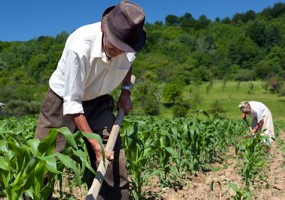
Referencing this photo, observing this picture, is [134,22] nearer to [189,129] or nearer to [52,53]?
[189,129]

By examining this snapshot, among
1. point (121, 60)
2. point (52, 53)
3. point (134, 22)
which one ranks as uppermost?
point (52, 53)

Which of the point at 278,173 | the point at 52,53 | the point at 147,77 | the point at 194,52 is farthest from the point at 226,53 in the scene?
the point at 278,173

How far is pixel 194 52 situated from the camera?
3509 inches

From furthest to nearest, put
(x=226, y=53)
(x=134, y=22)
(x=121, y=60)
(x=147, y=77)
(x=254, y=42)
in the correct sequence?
1. (x=254, y=42)
2. (x=226, y=53)
3. (x=147, y=77)
4. (x=121, y=60)
5. (x=134, y=22)

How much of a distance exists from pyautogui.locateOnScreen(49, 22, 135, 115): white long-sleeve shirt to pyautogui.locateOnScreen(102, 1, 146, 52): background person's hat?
125 mm

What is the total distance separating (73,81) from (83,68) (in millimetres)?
118

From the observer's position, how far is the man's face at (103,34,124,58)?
108 inches

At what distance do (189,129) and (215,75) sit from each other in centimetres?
7534

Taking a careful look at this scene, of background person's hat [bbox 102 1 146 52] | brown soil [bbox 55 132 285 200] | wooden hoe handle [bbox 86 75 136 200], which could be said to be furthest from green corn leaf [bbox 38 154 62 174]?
brown soil [bbox 55 132 285 200]

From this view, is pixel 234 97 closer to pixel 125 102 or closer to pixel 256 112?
pixel 256 112

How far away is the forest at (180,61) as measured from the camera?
58688 millimetres

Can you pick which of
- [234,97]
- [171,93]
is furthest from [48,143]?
[171,93]

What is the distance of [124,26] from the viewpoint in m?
2.70

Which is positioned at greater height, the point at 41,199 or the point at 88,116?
the point at 88,116
